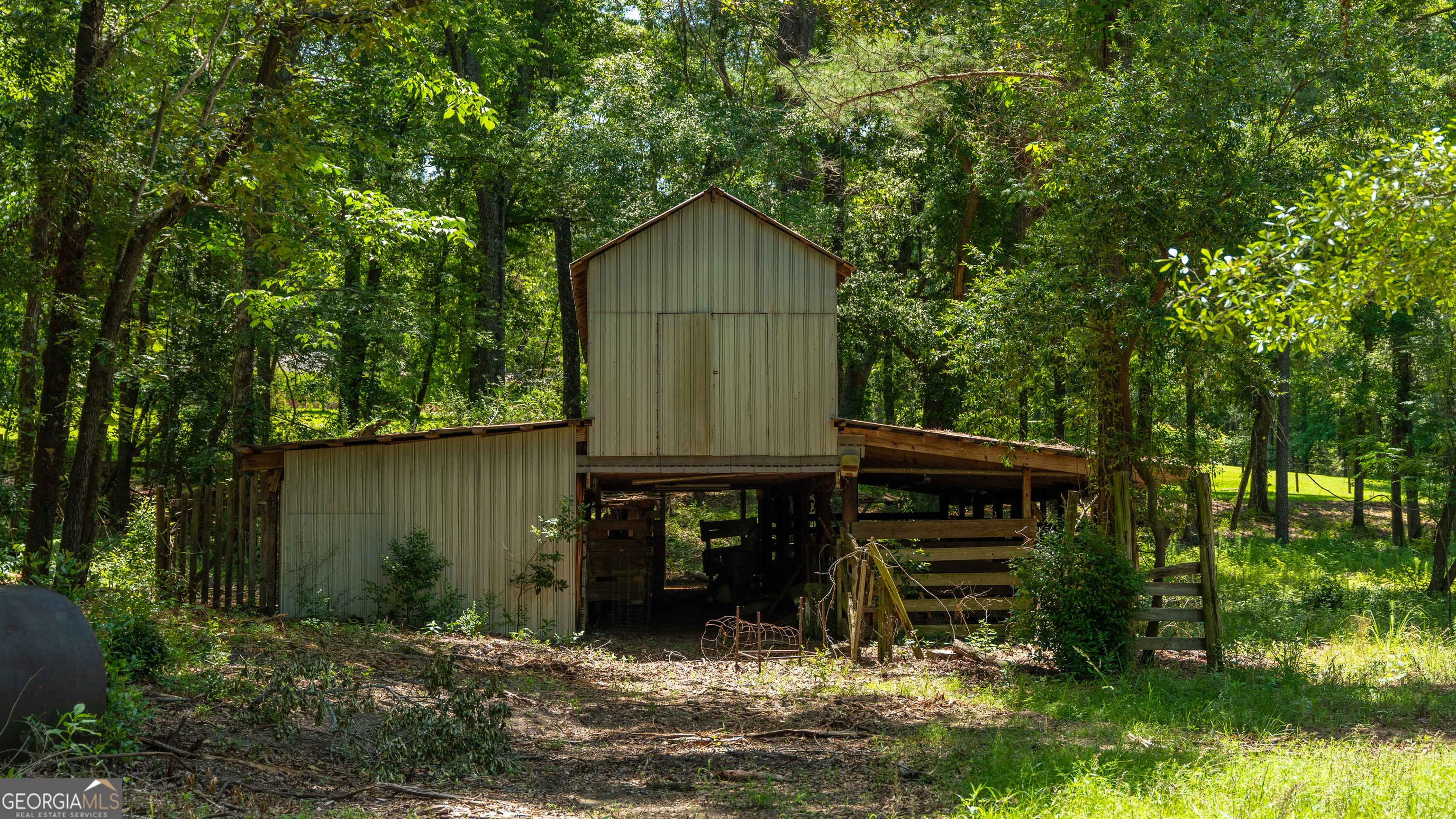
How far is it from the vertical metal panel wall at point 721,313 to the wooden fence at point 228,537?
4.56 meters

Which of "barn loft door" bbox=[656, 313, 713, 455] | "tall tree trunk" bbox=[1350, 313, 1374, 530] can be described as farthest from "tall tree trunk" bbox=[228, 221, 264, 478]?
"tall tree trunk" bbox=[1350, 313, 1374, 530]

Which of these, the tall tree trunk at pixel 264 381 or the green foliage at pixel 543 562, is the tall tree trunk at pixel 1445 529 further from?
the tall tree trunk at pixel 264 381

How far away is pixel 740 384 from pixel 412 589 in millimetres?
5219

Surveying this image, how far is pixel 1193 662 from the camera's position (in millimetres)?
11141

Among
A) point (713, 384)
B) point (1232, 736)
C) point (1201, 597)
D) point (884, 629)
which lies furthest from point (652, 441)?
point (1232, 736)

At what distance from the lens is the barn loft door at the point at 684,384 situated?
43.8 ft

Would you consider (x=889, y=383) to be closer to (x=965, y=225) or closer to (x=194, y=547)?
(x=965, y=225)

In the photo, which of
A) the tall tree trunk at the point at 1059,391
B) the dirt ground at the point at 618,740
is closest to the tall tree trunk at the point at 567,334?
the tall tree trunk at the point at 1059,391

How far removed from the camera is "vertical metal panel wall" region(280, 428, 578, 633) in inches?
518

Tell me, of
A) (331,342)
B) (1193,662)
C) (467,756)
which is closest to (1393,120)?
(1193,662)

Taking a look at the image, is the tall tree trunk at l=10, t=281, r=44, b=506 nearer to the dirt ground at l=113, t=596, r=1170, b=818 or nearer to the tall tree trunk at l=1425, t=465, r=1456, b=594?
the dirt ground at l=113, t=596, r=1170, b=818

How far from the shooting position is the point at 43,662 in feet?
16.6

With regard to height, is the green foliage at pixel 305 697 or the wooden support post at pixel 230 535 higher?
the wooden support post at pixel 230 535


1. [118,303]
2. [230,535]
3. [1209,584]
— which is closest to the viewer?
[118,303]
